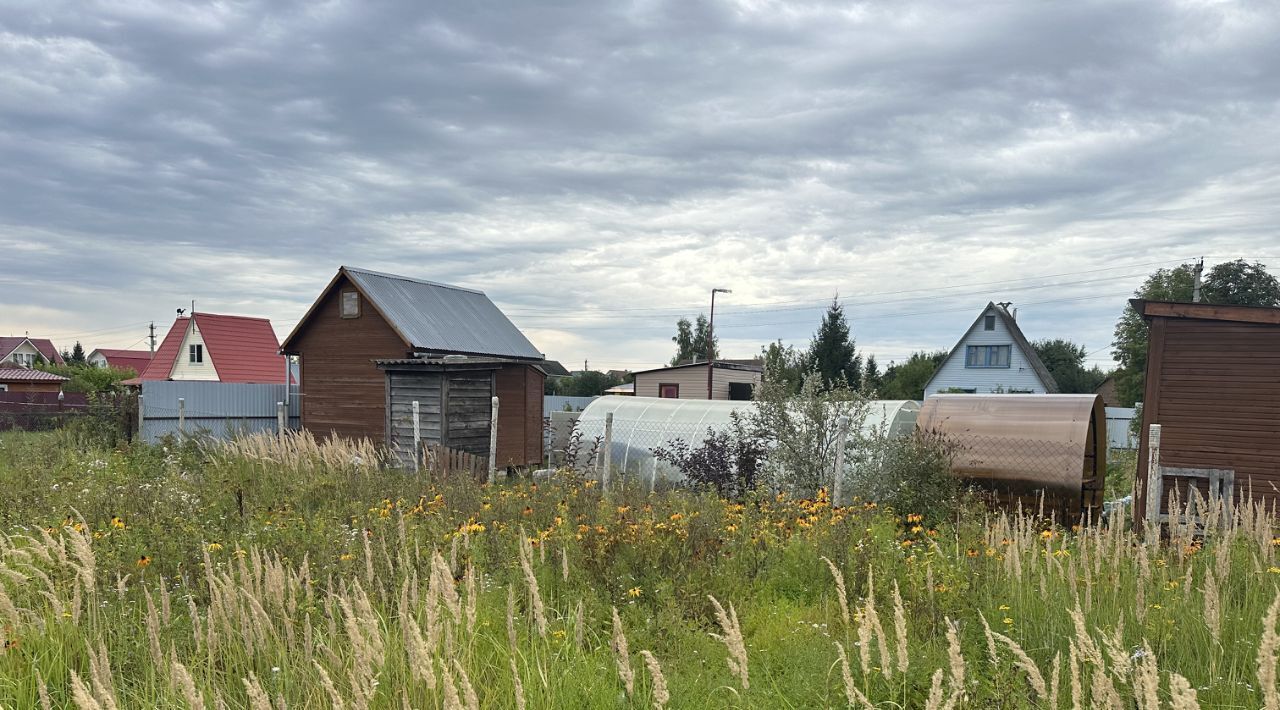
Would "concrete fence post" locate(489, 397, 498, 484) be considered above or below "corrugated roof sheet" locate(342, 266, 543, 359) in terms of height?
below

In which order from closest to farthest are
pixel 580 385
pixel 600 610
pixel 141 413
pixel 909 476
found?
pixel 600 610, pixel 909 476, pixel 141 413, pixel 580 385

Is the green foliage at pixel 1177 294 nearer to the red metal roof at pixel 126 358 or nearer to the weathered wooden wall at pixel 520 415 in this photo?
the weathered wooden wall at pixel 520 415

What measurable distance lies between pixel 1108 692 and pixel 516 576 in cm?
331

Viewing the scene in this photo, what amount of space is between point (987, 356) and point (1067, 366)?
15.6m

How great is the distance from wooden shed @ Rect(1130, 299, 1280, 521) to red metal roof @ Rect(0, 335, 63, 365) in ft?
294

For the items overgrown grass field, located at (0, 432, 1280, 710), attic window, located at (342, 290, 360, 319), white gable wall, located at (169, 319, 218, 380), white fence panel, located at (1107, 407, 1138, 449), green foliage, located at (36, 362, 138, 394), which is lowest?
white fence panel, located at (1107, 407, 1138, 449)

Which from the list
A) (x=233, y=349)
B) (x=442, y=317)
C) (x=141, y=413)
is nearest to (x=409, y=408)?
(x=442, y=317)

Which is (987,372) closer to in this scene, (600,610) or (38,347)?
(600,610)

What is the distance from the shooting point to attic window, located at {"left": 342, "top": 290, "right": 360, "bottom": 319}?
867 inches

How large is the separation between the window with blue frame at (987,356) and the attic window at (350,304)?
3316 cm

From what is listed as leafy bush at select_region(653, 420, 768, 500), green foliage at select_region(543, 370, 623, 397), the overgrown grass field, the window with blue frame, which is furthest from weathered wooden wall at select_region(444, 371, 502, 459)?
green foliage at select_region(543, 370, 623, 397)

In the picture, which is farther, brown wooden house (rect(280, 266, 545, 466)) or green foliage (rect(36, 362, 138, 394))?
green foliage (rect(36, 362, 138, 394))

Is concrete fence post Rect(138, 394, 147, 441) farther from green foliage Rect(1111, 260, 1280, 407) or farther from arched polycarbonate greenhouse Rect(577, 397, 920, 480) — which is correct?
green foliage Rect(1111, 260, 1280, 407)

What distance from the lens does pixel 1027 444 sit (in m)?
12.6
